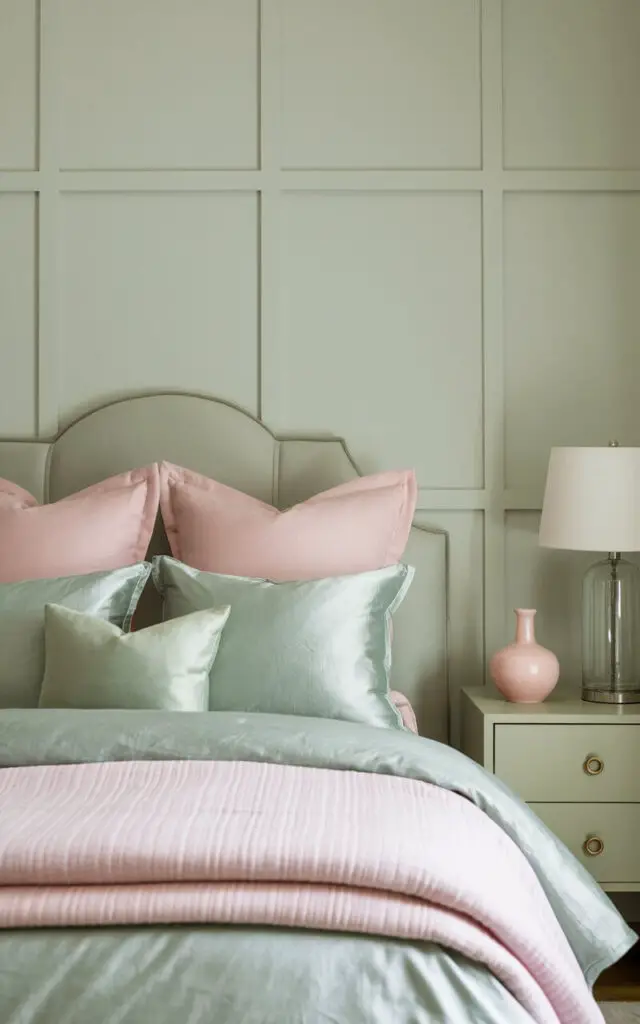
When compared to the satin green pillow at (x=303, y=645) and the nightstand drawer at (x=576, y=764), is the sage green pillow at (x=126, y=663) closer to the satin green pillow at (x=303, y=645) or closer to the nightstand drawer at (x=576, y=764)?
the satin green pillow at (x=303, y=645)

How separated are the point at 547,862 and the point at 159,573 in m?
1.20

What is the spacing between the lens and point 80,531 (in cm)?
267

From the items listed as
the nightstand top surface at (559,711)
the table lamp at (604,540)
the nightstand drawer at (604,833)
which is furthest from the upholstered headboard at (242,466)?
the nightstand drawer at (604,833)

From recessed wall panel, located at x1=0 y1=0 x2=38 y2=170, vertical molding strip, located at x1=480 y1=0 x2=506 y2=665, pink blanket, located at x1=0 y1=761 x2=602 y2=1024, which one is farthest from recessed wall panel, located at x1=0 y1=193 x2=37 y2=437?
pink blanket, located at x1=0 y1=761 x2=602 y2=1024

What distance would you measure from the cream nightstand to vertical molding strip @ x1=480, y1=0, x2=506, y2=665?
1.59 feet

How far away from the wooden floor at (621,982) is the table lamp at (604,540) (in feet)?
2.16

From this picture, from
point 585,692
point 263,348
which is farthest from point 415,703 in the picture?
point 263,348

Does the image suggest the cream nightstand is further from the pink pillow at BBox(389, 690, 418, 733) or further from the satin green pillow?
the satin green pillow

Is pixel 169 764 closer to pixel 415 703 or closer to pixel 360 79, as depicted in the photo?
pixel 415 703

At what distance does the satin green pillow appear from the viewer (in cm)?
237

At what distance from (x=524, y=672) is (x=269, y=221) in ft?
4.80

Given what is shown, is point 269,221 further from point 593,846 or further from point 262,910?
point 262,910

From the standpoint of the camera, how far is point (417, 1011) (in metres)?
1.35

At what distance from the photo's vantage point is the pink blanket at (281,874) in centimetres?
139
